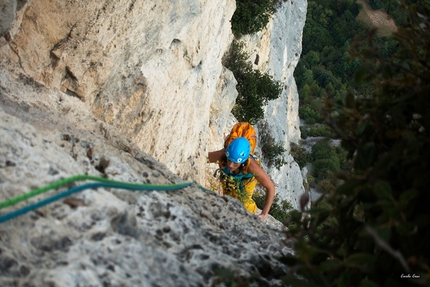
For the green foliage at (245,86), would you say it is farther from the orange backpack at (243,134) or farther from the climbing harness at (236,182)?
the climbing harness at (236,182)

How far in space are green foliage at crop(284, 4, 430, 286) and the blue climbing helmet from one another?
269cm

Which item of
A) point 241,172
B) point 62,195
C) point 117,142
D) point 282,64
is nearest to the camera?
point 62,195

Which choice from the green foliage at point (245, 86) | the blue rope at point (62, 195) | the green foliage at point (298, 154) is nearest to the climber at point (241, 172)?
the blue rope at point (62, 195)

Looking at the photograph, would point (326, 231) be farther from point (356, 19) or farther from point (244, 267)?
point (356, 19)

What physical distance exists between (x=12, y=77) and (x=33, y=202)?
137 inches

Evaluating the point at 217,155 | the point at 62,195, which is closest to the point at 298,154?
the point at 217,155

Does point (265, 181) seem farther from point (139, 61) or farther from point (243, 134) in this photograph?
point (139, 61)

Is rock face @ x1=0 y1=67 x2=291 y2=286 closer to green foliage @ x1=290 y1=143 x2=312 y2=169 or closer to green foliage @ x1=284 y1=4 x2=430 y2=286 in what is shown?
green foliage @ x1=284 y1=4 x2=430 y2=286

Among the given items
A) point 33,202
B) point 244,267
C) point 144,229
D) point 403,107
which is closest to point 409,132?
point 403,107

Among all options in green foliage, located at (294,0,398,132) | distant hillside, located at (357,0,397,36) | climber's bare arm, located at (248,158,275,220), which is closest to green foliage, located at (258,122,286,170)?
climber's bare arm, located at (248,158,275,220)

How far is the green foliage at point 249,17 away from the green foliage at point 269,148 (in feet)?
16.9

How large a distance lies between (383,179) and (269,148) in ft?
74.9

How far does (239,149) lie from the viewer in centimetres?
552

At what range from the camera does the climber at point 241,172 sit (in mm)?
5542
